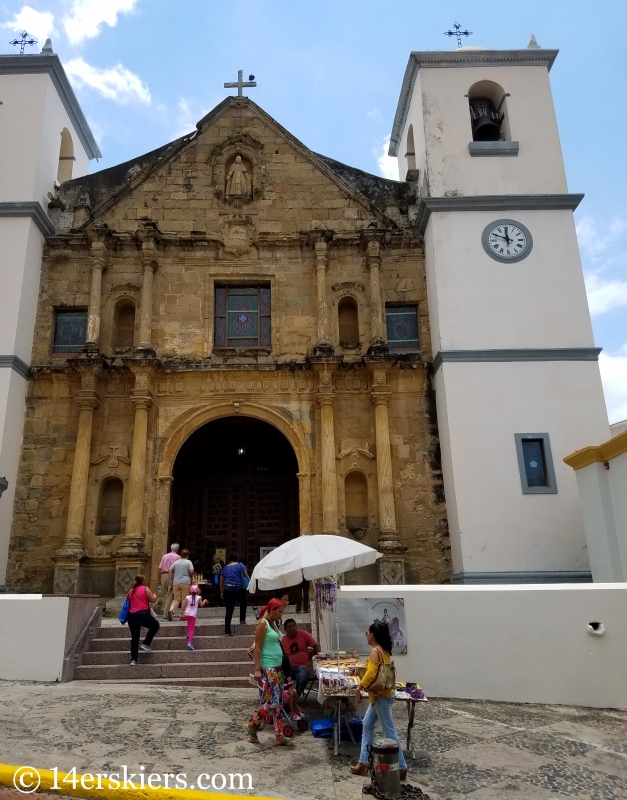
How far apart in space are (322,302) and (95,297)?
5.21 metres

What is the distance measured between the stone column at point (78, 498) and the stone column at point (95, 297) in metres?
0.77

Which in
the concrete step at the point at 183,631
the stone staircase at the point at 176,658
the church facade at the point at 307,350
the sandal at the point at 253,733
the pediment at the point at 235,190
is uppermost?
the pediment at the point at 235,190

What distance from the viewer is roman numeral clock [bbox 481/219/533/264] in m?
15.2

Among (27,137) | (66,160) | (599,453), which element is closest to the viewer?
(599,453)

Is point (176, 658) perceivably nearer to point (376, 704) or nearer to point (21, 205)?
point (376, 704)

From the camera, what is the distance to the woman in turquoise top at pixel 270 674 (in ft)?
21.2

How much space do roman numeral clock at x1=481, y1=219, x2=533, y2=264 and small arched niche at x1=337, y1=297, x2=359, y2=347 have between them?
337 cm

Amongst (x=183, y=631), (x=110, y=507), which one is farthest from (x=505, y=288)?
(x=110, y=507)

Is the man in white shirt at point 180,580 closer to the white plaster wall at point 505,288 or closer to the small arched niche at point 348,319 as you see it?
the small arched niche at point 348,319

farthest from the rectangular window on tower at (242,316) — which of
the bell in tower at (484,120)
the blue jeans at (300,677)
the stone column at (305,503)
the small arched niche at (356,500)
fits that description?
the blue jeans at (300,677)

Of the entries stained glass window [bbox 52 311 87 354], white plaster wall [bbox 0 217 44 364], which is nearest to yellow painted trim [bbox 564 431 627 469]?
stained glass window [bbox 52 311 87 354]

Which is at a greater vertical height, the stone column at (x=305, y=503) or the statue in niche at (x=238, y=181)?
the statue in niche at (x=238, y=181)

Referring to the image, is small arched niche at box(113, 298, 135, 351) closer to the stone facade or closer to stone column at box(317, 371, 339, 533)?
the stone facade

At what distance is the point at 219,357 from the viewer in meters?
15.3
